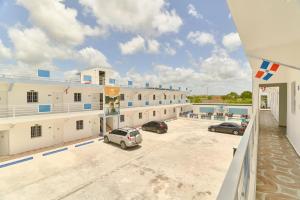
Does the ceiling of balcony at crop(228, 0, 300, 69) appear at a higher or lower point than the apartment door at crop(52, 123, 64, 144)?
higher

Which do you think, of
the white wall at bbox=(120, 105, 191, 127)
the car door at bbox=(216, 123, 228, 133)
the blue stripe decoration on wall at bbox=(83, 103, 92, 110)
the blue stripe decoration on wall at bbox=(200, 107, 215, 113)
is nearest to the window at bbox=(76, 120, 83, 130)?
the blue stripe decoration on wall at bbox=(83, 103, 92, 110)

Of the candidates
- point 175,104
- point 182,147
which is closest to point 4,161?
point 182,147

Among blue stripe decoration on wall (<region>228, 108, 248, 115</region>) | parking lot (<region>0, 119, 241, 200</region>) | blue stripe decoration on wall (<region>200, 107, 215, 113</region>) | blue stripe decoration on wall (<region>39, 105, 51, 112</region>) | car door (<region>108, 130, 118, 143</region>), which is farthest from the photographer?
blue stripe decoration on wall (<region>200, 107, 215, 113</region>)

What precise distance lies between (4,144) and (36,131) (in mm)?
2253

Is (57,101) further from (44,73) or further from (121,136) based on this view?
(121,136)

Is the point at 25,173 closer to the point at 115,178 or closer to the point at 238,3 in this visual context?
the point at 115,178

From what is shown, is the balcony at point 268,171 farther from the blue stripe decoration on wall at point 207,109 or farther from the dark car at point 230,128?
the blue stripe decoration on wall at point 207,109

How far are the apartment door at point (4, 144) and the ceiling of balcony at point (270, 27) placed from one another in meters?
17.0

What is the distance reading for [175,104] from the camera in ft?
111

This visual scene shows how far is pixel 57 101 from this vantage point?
1625 cm

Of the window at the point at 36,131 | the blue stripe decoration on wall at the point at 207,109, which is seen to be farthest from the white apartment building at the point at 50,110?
the blue stripe decoration on wall at the point at 207,109

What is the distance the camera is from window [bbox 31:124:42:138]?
46.6 feet

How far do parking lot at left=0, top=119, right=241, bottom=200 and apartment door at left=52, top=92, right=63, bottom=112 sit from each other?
4.55 m

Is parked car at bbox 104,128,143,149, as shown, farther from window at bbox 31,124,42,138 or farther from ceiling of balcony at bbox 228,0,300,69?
ceiling of balcony at bbox 228,0,300,69
